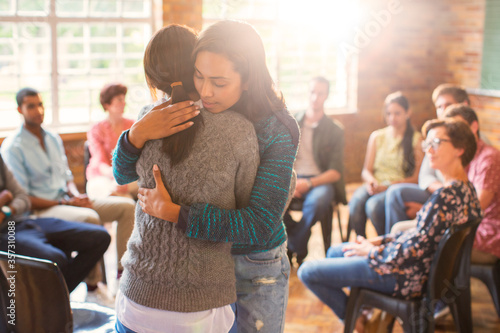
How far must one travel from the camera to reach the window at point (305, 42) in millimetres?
6215

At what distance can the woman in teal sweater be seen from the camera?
1.12m

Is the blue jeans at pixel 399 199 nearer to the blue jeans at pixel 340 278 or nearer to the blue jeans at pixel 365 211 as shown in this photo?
the blue jeans at pixel 365 211

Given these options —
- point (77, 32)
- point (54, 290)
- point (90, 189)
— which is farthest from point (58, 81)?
point (54, 290)

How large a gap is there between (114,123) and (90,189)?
1.75 ft

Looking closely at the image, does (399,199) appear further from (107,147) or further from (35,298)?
(35,298)

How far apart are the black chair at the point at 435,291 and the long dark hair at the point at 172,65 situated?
1478mm

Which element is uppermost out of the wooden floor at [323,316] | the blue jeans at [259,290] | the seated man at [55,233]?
the blue jeans at [259,290]

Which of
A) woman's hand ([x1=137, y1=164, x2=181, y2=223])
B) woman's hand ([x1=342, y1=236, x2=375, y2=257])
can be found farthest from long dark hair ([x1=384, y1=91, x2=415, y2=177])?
woman's hand ([x1=137, y1=164, x2=181, y2=223])

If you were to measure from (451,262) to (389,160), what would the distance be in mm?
1826

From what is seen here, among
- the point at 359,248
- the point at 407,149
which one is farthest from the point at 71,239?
the point at 407,149

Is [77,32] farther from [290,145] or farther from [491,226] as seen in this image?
[290,145]

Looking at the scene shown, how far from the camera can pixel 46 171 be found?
3.39 m

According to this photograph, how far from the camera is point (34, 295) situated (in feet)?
5.58

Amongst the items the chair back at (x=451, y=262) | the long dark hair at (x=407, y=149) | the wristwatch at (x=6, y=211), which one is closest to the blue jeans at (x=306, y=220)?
the long dark hair at (x=407, y=149)
